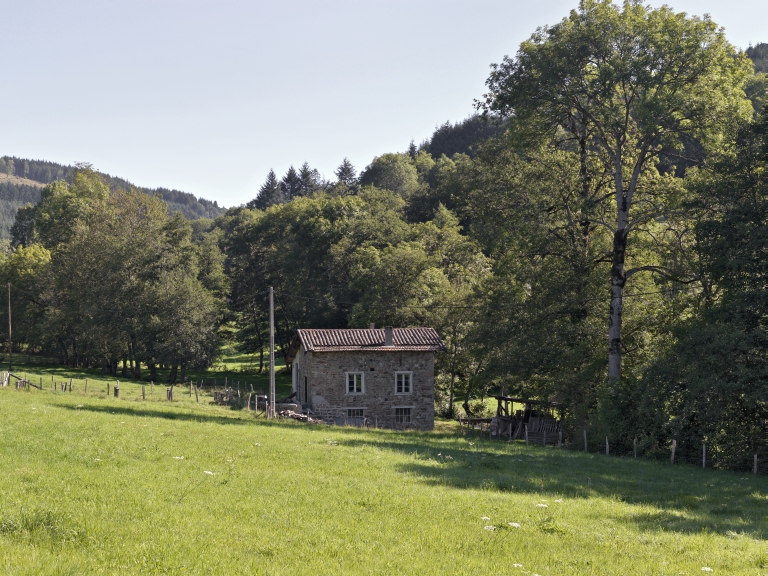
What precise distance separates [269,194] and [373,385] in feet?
343

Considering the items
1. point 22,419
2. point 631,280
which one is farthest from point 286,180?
point 22,419

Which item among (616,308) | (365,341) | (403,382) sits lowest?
(403,382)

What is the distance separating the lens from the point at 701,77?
28875 mm

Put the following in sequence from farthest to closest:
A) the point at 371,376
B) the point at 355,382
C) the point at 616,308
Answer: the point at 371,376, the point at 355,382, the point at 616,308

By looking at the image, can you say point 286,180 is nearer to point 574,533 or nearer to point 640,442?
point 640,442

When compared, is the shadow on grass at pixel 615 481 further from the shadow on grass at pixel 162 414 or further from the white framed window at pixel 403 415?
the white framed window at pixel 403 415

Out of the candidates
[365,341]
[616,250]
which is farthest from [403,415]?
[616,250]

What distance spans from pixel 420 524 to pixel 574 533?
255 cm

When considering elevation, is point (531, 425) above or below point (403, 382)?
below

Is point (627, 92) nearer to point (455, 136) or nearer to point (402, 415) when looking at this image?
point (402, 415)

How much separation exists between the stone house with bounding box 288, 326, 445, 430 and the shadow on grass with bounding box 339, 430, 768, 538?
52.5ft

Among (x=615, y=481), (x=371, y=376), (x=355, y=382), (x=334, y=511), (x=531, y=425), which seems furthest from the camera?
(x=371, y=376)

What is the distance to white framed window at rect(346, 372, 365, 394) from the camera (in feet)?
137

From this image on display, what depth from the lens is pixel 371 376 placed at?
137 ft
